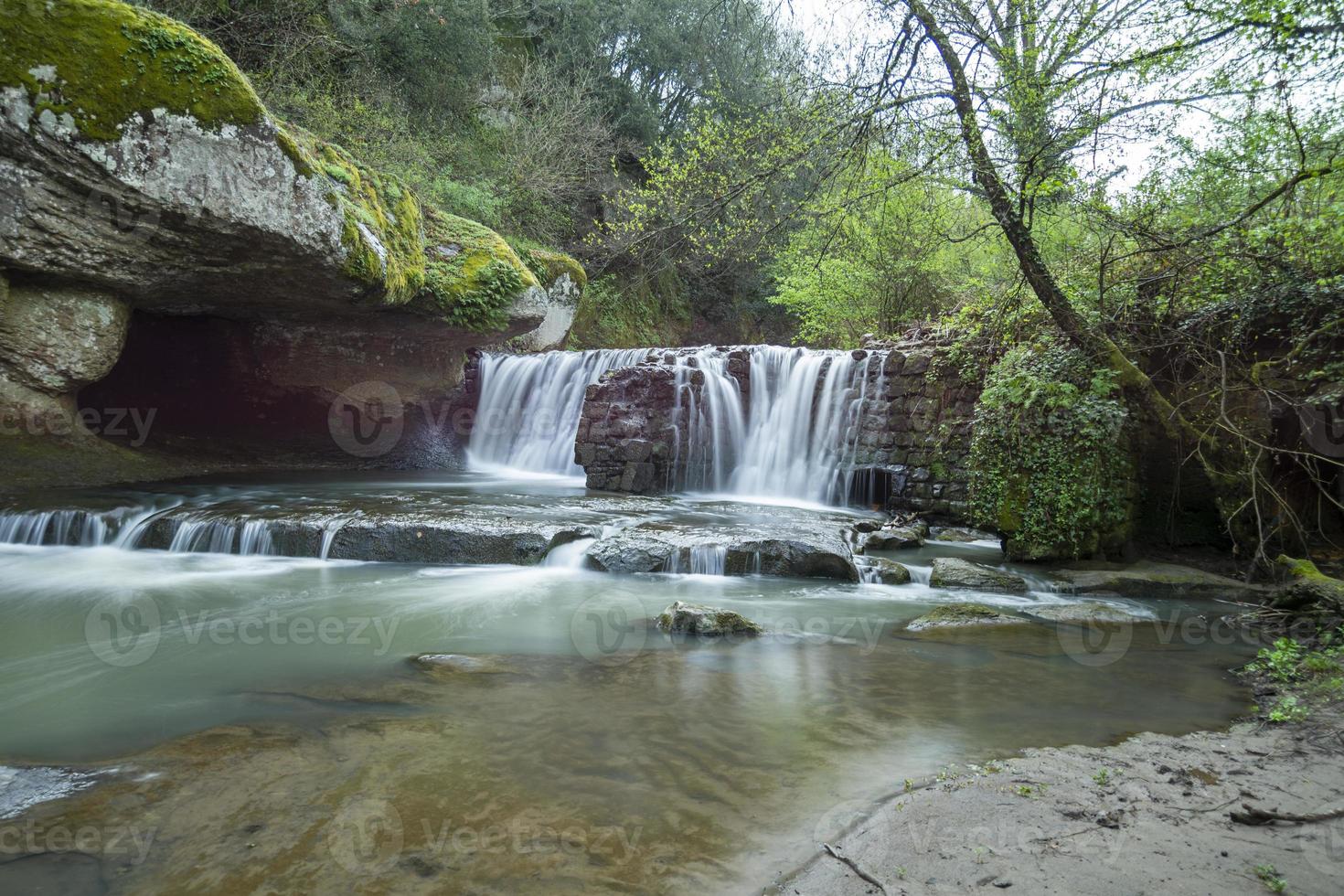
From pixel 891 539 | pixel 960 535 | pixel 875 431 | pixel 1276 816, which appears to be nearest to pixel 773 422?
pixel 875 431

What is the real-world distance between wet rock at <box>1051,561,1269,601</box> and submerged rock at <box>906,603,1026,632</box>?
5.38ft

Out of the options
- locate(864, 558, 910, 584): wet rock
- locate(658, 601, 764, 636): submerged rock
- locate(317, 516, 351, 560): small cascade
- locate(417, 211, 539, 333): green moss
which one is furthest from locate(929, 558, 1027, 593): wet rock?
locate(417, 211, 539, 333): green moss

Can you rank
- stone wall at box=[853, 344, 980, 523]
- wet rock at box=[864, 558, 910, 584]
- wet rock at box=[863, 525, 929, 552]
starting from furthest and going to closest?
stone wall at box=[853, 344, 980, 523] < wet rock at box=[863, 525, 929, 552] < wet rock at box=[864, 558, 910, 584]

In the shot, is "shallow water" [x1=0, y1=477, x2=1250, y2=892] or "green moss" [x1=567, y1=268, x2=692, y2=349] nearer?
"shallow water" [x1=0, y1=477, x2=1250, y2=892]

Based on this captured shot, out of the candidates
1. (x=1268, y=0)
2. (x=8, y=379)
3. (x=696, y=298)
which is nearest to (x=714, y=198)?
(x=1268, y=0)

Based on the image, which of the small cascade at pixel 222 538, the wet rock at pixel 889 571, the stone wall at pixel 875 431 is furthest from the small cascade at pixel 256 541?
the wet rock at pixel 889 571

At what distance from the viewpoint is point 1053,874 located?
2012 mm

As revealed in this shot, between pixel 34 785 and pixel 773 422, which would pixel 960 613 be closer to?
pixel 34 785

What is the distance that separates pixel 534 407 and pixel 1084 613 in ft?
38.0

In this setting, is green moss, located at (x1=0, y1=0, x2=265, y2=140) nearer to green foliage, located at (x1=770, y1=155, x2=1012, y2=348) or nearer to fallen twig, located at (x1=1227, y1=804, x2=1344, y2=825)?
green foliage, located at (x1=770, y1=155, x2=1012, y2=348)

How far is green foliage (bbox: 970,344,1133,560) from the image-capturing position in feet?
23.3

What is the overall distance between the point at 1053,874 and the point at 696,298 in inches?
1041

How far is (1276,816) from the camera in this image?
2256 mm

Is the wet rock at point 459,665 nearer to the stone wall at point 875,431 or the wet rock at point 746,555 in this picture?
the wet rock at point 746,555
